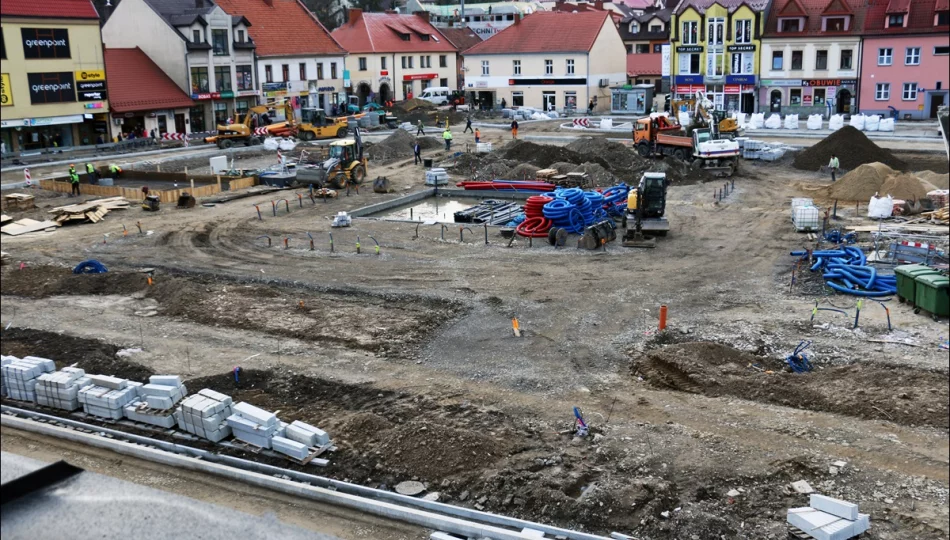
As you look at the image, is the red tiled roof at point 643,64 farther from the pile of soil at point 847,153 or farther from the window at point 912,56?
the pile of soil at point 847,153

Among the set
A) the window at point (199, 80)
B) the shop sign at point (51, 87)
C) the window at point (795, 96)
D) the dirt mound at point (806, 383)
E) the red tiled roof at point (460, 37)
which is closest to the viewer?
the dirt mound at point (806, 383)

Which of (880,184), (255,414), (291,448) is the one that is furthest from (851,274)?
(255,414)

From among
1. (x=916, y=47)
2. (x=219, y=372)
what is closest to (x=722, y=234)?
(x=219, y=372)

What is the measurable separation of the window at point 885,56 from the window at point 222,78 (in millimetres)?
39110

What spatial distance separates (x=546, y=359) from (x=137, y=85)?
42.2 meters

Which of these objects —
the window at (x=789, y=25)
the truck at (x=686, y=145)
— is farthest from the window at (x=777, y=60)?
the truck at (x=686, y=145)

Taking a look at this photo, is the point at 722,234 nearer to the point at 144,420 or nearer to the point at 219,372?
the point at 219,372

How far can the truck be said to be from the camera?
3494cm

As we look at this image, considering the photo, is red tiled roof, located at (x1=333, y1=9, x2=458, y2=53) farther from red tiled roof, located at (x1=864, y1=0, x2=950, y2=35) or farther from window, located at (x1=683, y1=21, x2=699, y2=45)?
red tiled roof, located at (x1=864, y1=0, x2=950, y2=35)

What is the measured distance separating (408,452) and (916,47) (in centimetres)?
4783

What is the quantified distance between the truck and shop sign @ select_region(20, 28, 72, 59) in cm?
2444

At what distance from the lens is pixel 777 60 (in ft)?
179

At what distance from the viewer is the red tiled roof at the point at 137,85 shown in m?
48.7

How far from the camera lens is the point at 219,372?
15.5 m
